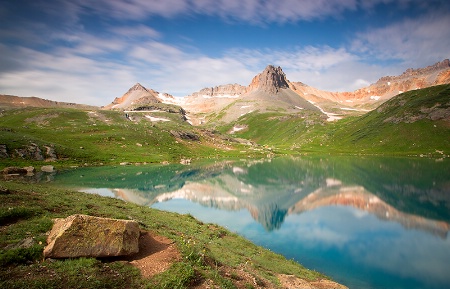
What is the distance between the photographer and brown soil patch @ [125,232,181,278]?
1709 cm

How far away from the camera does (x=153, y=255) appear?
64.4 feet

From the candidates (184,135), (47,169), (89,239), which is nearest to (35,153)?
(47,169)

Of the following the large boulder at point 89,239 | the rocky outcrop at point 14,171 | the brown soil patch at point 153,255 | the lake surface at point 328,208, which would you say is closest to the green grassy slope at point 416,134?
the lake surface at point 328,208

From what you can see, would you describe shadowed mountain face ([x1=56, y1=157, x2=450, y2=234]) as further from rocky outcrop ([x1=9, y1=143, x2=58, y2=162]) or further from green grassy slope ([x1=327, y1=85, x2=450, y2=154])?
green grassy slope ([x1=327, y1=85, x2=450, y2=154])

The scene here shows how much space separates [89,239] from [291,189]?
232 feet

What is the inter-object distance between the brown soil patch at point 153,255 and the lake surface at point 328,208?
742 inches

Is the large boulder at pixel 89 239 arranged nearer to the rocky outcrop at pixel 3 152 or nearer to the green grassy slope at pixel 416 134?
the rocky outcrop at pixel 3 152

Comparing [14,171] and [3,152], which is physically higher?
[3,152]

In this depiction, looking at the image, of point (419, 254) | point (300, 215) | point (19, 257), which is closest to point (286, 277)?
point (19, 257)

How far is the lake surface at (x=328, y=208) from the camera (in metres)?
33.4

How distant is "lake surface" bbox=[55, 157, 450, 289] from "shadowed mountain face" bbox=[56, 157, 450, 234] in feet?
0.77

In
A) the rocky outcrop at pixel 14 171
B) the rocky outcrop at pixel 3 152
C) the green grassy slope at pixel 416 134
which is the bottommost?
the rocky outcrop at pixel 14 171

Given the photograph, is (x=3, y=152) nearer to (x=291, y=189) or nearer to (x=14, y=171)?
(x=14, y=171)

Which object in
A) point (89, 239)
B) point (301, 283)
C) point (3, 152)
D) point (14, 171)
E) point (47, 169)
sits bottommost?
point (47, 169)
